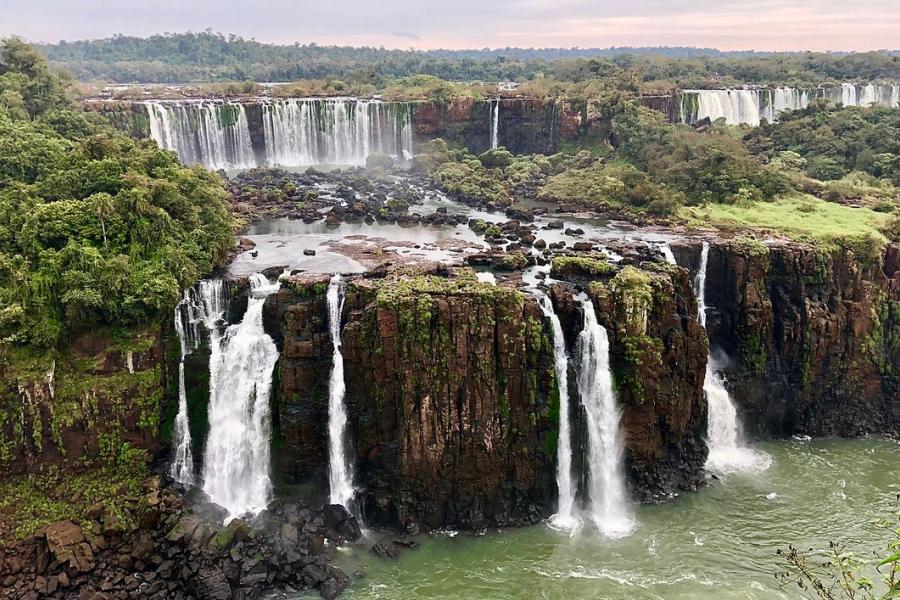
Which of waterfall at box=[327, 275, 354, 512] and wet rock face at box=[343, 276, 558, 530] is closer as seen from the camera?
wet rock face at box=[343, 276, 558, 530]

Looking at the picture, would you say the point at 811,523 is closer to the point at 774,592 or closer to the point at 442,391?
the point at 774,592

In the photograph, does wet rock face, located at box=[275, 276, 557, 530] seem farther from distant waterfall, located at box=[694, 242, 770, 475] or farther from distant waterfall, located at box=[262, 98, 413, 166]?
distant waterfall, located at box=[262, 98, 413, 166]

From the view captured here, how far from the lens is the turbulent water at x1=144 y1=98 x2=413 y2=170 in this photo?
170 feet

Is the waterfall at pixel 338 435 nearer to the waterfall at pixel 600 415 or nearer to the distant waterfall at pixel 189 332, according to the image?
the distant waterfall at pixel 189 332

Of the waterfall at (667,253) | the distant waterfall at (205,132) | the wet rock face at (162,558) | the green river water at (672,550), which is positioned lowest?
the green river water at (672,550)

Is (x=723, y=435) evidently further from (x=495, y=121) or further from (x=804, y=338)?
(x=495, y=121)

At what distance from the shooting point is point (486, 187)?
153 ft

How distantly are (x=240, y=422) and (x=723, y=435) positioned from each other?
60.3 ft

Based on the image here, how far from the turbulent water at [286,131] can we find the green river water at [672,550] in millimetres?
38883

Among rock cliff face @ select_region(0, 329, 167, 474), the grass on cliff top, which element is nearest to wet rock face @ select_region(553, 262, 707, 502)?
the grass on cliff top

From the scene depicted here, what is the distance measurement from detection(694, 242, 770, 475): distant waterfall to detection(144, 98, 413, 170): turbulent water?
35104 mm

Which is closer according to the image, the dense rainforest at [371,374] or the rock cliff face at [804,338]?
the dense rainforest at [371,374]

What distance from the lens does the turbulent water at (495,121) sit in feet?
196

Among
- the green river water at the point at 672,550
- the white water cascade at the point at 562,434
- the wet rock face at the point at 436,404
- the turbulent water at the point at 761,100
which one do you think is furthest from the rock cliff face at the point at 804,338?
the turbulent water at the point at 761,100
